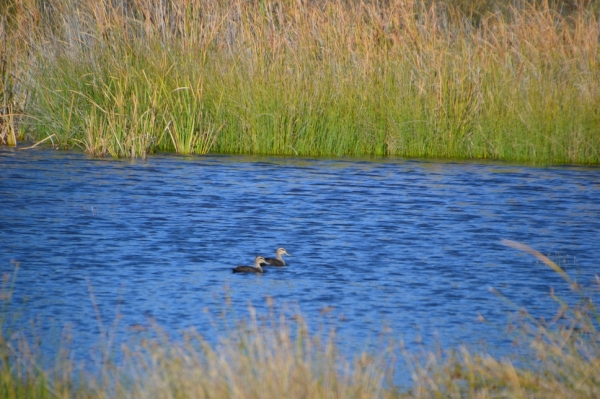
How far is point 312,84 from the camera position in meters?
13.3

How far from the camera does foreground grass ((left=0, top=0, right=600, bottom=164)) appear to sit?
12930 millimetres

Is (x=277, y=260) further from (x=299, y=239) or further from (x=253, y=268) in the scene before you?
(x=299, y=239)

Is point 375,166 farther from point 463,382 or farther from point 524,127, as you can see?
point 463,382

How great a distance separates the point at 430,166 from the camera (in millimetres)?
12984

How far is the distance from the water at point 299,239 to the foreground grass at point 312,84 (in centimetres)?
42

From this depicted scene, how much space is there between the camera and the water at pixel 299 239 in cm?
671

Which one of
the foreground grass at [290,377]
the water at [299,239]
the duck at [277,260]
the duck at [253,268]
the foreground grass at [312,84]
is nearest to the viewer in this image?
the foreground grass at [290,377]

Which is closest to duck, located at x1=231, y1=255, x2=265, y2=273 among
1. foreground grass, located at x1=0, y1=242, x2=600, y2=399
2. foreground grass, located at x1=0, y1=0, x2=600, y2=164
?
foreground grass, located at x1=0, y1=242, x2=600, y2=399

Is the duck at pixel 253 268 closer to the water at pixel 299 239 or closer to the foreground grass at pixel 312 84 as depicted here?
the water at pixel 299 239

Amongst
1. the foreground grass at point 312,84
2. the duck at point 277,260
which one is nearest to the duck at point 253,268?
the duck at point 277,260

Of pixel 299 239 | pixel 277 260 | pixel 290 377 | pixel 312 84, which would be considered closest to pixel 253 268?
pixel 277 260

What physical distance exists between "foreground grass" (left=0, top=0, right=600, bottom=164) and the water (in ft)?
1.38

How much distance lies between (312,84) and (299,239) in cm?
450

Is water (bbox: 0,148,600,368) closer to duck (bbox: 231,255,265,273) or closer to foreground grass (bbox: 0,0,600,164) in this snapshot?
duck (bbox: 231,255,265,273)
